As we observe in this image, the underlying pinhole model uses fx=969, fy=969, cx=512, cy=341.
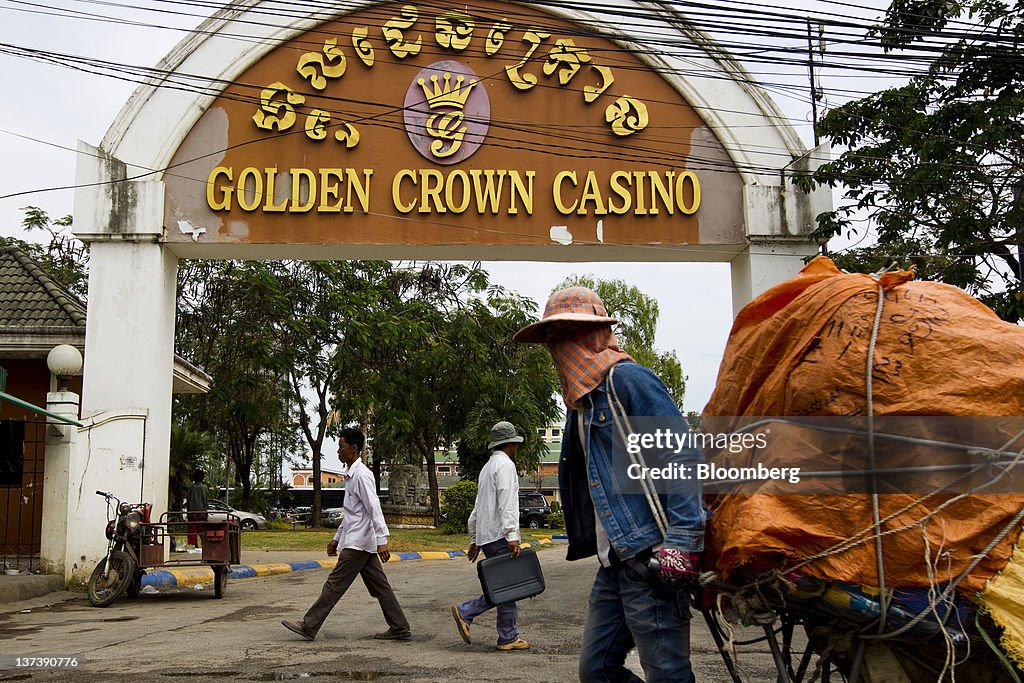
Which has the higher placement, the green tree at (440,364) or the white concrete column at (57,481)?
the green tree at (440,364)

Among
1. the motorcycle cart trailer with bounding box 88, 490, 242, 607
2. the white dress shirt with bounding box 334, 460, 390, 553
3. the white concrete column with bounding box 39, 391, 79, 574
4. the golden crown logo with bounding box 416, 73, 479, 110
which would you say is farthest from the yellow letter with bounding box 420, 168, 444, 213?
the white concrete column with bounding box 39, 391, 79, 574

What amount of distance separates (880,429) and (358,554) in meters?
5.81

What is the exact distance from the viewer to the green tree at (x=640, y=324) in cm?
4044

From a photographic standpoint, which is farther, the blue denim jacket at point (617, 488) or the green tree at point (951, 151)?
the green tree at point (951, 151)

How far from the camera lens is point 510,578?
6.82 meters

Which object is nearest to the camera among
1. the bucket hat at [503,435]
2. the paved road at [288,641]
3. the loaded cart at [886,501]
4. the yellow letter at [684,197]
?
the loaded cart at [886,501]

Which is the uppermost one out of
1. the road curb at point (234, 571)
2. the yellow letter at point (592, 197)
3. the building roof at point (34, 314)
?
the yellow letter at point (592, 197)

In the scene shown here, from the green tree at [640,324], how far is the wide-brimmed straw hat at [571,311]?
118 feet

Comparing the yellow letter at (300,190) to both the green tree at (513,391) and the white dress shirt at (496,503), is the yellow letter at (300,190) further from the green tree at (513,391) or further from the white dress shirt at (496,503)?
the green tree at (513,391)

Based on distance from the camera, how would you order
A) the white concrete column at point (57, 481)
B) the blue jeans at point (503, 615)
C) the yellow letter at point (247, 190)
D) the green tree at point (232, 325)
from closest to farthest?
the blue jeans at point (503, 615) → the white concrete column at point (57, 481) → the yellow letter at point (247, 190) → the green tree at point (232, 325)

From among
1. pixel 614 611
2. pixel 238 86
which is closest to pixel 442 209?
pixel 238 86

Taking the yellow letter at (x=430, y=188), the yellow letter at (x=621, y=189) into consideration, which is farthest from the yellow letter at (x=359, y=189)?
the yellow letter at (x=621, y=189)

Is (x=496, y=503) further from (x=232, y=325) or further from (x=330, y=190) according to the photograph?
(x=232, y=325)

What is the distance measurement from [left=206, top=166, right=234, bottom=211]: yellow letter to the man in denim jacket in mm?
9023
